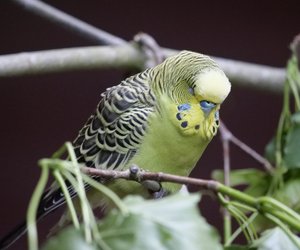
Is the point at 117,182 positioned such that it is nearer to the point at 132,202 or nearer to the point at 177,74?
the point at 177,74

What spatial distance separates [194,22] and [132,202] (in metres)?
1.34

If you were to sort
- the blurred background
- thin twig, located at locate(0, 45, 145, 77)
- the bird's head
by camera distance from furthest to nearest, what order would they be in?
1. the blurred background
2. thin twig, located at locate(0, 45, 145, 77)
3. the bird's head

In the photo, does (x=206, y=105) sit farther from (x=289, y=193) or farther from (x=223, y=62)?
(x=223, y=62)

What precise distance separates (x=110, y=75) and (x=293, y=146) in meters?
0.91

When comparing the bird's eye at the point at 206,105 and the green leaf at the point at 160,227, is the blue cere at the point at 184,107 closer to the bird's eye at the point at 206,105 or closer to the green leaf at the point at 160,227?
the bird's eye at the point at 206,105

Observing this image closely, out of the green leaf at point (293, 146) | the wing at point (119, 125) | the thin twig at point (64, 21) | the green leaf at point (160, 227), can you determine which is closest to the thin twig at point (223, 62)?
the thin twig at point (64, 21)

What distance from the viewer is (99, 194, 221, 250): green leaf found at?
439mm

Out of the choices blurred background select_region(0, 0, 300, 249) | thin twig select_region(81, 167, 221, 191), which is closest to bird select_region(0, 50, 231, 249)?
thin twig select_region(81, 167, 221, 191)

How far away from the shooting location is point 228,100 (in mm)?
1821

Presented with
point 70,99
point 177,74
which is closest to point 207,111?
point 177,74

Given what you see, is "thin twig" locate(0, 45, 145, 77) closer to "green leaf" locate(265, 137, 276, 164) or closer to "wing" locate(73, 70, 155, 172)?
"wing" locate(73, 70, 155, 172)

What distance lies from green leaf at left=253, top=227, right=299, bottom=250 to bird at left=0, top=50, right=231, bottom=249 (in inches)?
11.1

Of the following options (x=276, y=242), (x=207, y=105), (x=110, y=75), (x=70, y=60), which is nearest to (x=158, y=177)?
(x=276, y=242)

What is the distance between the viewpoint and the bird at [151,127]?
883mm
